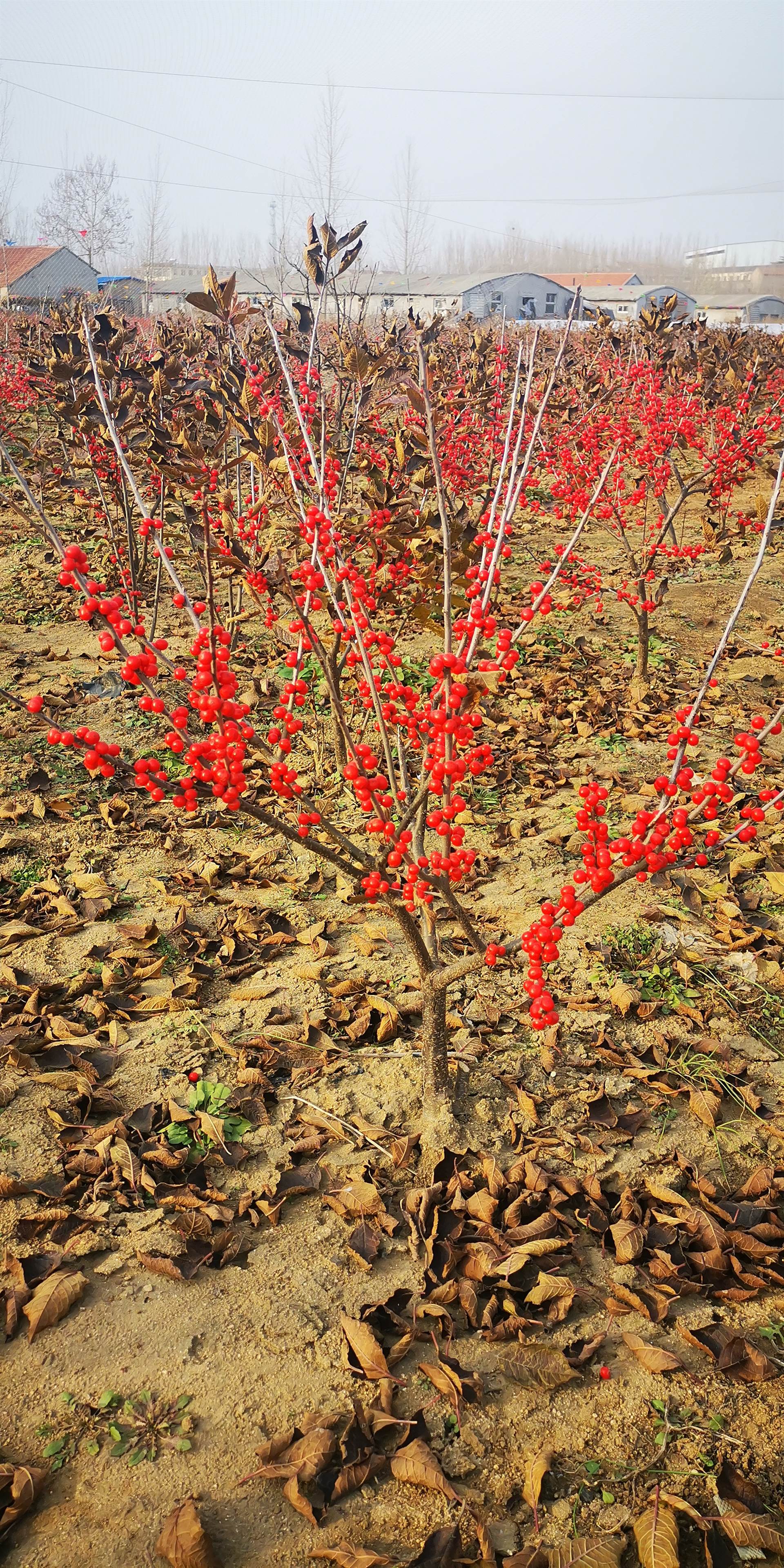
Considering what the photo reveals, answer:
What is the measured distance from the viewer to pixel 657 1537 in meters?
1.75

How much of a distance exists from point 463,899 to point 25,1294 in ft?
7.03

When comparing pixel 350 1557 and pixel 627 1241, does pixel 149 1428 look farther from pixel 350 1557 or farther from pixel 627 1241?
pixel 627 1241

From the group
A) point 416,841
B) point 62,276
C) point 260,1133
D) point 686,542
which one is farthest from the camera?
point 62,276

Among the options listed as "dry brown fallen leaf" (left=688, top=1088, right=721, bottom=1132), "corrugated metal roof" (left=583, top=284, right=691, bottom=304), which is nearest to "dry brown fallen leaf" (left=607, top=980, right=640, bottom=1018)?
"dry brown fallen leaf" (left=688, top=1088, right=721, bottom=1132)

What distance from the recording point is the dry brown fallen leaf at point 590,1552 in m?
1.72

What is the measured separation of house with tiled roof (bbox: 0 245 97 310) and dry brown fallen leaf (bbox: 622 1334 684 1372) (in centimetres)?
4979

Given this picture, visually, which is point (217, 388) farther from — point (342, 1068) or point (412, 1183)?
point (412, 1183)

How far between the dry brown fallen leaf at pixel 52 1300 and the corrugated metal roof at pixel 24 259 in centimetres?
4997

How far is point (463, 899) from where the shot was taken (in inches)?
150

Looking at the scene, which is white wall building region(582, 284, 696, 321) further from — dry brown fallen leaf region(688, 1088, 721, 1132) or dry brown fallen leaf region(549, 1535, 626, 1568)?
dry brown fallen leaf region(549, 1535, 626, 1568)

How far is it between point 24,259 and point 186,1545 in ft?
184

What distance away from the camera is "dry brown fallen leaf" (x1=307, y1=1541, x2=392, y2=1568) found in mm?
1702

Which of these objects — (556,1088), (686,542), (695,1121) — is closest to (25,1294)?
(556,1088)

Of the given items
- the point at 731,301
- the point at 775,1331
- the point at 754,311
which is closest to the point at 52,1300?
the point at 775,1331
